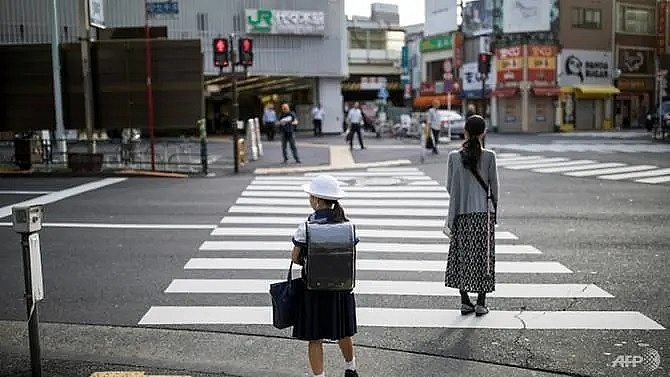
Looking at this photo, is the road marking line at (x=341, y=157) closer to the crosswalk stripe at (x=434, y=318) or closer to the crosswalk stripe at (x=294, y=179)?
the crosswalk stripe at (x=294, y=179)

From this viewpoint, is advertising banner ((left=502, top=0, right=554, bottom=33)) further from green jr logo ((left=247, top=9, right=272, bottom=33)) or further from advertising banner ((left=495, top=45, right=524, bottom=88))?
green jr logo ((left=247, top=9, right=272, bottom=33))

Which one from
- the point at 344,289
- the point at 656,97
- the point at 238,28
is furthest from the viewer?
the point at 656,97

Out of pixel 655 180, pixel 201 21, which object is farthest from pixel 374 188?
pixel 201 21

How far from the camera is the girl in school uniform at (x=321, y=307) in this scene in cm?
466

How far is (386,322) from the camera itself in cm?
657

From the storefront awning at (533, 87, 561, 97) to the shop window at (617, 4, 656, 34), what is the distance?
863 centimetres

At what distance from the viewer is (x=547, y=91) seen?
49094mm

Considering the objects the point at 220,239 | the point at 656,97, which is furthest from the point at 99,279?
the point at 656,97

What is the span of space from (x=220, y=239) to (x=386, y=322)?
14.9ft

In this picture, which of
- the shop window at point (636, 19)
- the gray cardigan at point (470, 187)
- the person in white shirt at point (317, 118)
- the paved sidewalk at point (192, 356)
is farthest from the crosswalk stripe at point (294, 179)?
the shop window at point (636, 19)

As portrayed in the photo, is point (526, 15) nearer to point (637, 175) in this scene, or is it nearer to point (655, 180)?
point (637, 175)

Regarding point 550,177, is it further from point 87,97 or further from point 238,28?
point 238,28

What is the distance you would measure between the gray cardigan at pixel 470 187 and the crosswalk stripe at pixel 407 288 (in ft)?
4.31

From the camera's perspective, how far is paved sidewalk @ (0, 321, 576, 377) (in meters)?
5.26
